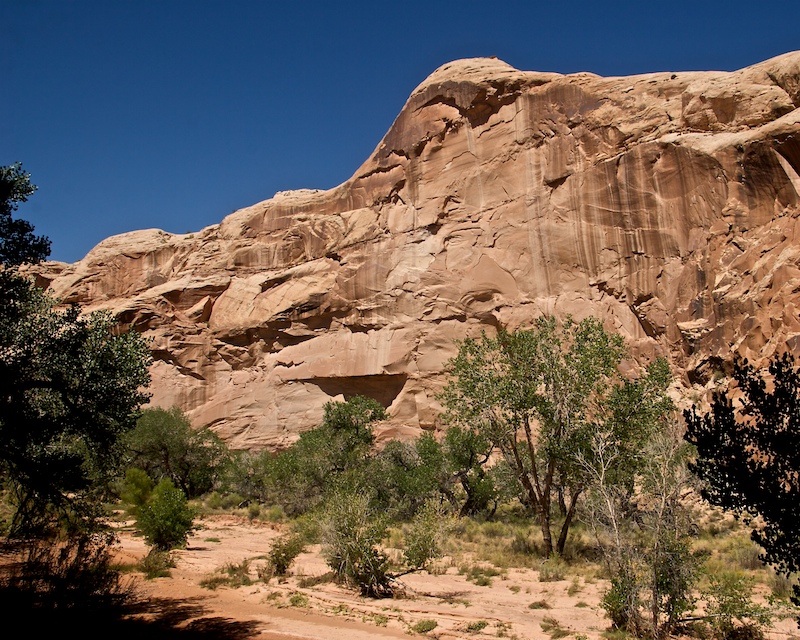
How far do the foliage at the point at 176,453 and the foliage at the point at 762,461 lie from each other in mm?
29050

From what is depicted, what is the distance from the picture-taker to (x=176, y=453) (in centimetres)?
3284

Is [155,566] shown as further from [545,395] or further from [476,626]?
[545,395]

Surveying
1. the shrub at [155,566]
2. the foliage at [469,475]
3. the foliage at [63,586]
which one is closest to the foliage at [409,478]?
the foliage at [469,475]

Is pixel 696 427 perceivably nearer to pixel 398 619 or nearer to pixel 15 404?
pixel 398 619

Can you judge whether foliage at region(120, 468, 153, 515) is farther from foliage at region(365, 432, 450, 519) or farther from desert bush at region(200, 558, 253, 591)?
desert bush at region(200, 558, 253, 591)

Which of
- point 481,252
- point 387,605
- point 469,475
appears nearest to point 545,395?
point 387,605

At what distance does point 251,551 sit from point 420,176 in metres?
29.5

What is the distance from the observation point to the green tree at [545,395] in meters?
15.1

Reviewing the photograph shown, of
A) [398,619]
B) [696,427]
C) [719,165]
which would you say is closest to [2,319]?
[398,619]

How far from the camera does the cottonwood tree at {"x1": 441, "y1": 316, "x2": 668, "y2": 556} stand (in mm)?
14656

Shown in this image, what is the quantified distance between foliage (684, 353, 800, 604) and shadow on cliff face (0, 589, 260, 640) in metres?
6.95

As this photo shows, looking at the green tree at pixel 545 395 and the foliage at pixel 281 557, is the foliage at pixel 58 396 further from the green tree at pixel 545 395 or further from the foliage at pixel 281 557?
the green tree at pixel 545 395

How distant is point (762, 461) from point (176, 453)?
101 feet

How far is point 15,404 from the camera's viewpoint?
7.76 m
